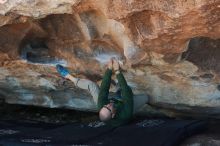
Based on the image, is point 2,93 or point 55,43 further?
point 2,93

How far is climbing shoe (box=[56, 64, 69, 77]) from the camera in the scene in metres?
3.49

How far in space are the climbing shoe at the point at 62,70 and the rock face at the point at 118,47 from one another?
0.07 metres

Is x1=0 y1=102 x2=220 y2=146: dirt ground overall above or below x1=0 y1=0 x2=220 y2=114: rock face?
below

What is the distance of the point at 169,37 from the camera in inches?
115

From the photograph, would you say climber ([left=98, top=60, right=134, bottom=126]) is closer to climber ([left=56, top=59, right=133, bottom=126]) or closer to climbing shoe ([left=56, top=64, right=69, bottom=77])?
climber ([left=56, top=59, right=133, bottom=126])

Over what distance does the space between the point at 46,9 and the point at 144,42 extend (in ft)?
2.06

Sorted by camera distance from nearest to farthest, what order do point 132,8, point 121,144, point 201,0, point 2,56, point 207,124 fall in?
point 201,0 < point 132,8 < point 121,144 < point 207,124 < point 2,56

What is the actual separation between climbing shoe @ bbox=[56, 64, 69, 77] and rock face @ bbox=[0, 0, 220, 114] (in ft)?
0.23

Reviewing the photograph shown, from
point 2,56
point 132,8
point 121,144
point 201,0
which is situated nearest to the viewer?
point 201,0

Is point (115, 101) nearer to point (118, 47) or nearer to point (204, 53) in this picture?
point (118, 47)

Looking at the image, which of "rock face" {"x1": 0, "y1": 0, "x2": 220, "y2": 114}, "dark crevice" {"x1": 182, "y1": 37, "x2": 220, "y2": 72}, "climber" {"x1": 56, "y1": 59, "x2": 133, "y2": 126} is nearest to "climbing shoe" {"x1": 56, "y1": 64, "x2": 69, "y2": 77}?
"rock face" {"x1": 0, "y1": 0, "x2": 220, "y2": 114}

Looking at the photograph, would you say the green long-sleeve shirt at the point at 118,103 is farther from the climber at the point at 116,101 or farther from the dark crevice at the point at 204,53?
the dark crevice at the point at 204,53

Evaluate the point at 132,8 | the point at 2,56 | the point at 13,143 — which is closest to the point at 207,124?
the point at 132,8

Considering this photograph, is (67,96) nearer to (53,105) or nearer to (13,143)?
(53,105)
